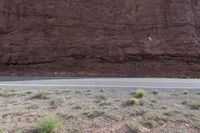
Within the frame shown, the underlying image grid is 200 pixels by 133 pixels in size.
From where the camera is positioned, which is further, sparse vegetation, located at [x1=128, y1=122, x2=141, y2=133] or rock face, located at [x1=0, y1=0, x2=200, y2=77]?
rock face, located at [x1=0, y1=0, x2=200, y2=77]

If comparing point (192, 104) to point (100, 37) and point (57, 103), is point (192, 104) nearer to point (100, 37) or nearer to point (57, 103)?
point (57, 103)

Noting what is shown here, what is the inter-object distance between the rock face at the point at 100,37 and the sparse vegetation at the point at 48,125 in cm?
1509

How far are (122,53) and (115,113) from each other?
16.2m

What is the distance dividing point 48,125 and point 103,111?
5.12 feet

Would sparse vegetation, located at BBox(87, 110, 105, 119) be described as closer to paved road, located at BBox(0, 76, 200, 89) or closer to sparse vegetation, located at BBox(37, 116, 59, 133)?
sparse vegetation, located at BBox(37, 116, 59, 133)

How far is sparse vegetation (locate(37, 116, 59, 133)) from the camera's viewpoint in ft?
24.7

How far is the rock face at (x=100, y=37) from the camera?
2405 cm

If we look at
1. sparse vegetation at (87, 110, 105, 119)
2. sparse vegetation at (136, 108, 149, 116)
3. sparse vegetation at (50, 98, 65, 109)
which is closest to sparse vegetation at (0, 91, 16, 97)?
sparse vegetation at (50, 98, 65, 109)

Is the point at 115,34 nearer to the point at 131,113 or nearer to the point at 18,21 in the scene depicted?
the point at 18,21

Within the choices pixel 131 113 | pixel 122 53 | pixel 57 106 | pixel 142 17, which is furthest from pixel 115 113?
pixel 142 17

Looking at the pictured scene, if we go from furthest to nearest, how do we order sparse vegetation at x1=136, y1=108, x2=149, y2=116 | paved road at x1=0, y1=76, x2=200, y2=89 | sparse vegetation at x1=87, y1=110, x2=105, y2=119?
paved road at x1=0, y1=76, x2=200, y2=89 → sparse vegetation at x1=136, y1=108, x2=149, y2=116 → sparse vegetation at x1=87, y1=110, x2=105, y2=119

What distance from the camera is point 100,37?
25.5 metres

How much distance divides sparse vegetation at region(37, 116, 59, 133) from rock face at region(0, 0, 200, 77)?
15094mm

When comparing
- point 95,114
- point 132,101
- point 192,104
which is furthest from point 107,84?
point 95,114
